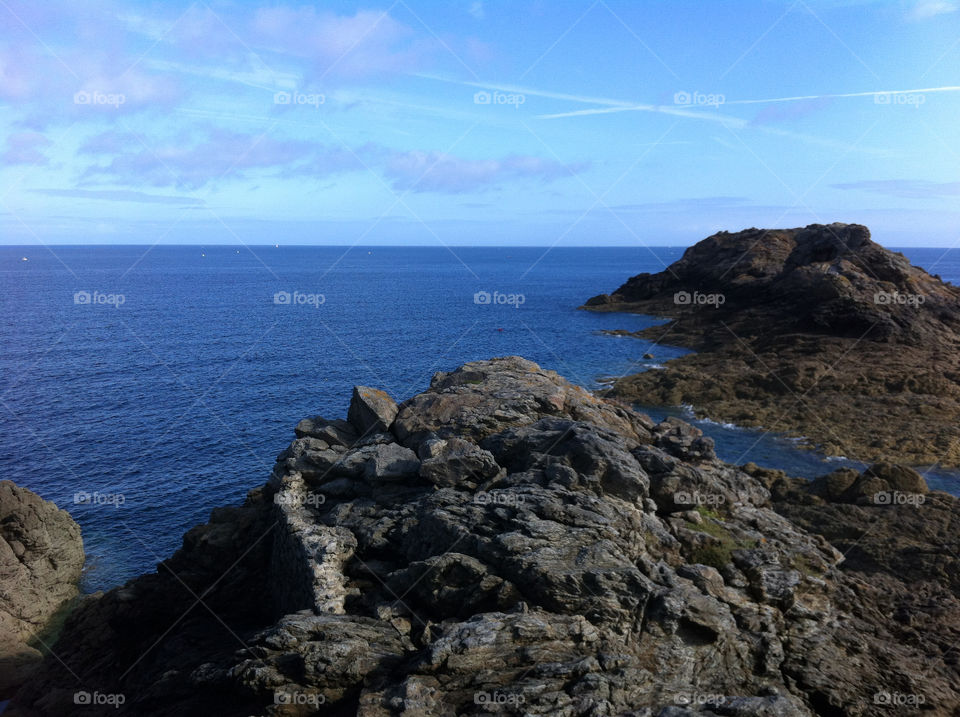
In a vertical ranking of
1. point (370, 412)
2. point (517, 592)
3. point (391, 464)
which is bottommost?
point (517, 592)

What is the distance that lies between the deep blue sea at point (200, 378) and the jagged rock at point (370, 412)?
1449 centimetres

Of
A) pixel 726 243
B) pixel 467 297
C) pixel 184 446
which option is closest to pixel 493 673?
pixel 184 446

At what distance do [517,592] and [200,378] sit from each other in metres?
61.3

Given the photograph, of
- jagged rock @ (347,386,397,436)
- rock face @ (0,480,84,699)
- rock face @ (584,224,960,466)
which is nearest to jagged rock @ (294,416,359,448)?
jagged rock @ (347,386,397,436)

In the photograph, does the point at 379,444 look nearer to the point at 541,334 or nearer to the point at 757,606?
the point at 757,606

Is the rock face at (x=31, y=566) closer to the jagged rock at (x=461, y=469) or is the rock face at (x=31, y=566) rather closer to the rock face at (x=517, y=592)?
the rock face at (x=517, y=592)

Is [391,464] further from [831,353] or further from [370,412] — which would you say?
[831,353]

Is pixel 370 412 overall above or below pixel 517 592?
above

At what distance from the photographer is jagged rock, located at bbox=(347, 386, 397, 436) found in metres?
32.1

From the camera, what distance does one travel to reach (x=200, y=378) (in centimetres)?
7081

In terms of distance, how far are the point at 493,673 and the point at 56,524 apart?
31408mm

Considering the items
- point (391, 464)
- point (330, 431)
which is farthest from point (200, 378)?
point (391, 464)

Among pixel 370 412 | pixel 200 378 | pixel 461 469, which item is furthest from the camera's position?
pixel 200 378

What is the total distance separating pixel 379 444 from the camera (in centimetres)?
3048
